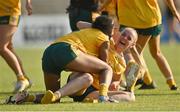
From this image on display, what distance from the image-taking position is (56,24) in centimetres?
3297

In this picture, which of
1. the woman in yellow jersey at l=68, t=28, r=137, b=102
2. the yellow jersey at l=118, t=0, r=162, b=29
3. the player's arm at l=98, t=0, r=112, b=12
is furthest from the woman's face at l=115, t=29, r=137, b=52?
the player's arm at l=98, t=0, r=112, b=12

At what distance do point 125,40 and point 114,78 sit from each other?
0.61m

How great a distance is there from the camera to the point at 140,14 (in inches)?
547

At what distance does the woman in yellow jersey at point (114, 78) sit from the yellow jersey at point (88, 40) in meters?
0.36

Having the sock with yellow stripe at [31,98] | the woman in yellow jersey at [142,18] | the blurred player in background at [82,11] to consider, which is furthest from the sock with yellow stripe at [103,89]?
the blurred player in background at [82,11]

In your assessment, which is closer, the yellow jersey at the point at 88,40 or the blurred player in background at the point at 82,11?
the yellow jersey at the point at 88,40

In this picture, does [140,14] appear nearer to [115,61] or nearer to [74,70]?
[115,61]

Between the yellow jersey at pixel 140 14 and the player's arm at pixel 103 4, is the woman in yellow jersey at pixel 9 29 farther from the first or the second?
the yellow jersey at pixel 140 14

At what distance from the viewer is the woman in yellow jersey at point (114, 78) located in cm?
1152

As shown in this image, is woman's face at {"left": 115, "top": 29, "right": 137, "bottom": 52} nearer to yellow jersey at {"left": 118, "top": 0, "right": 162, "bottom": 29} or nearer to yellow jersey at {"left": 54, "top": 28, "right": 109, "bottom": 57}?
yellow jersey at {"left": 54, "top": 28, "right": 109, "bottom": 57}

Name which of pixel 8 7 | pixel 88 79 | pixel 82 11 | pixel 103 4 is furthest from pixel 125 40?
pixel 8 7

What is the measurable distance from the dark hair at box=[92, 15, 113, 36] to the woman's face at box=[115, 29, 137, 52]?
0.77 feet

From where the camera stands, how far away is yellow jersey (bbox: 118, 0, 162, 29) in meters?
13.9

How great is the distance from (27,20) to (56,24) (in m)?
1.13
